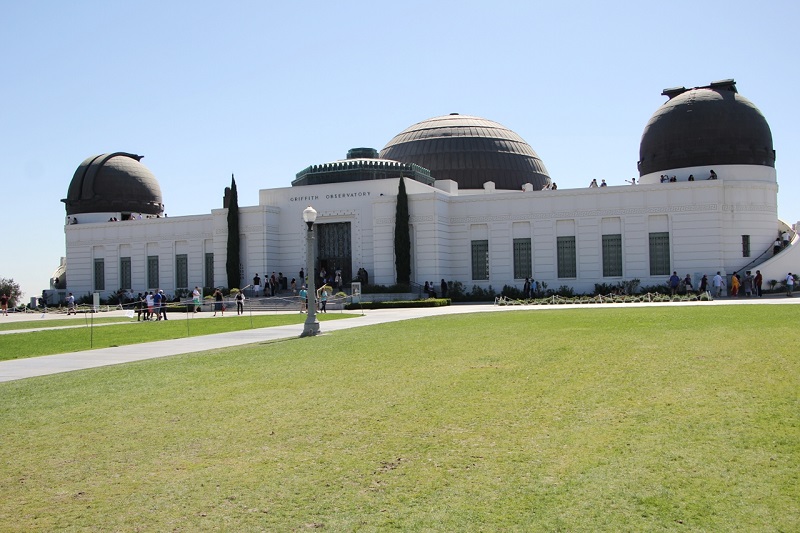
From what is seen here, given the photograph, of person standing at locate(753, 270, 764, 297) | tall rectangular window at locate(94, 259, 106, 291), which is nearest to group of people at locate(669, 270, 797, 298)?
person standing at locate(753, 270, 764, 297)

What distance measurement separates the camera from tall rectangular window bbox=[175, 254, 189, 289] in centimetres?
5303

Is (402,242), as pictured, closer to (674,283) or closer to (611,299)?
(611,299)

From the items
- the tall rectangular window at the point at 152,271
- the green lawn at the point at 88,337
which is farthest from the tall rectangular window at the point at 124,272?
the green lawn at the point at 88,337

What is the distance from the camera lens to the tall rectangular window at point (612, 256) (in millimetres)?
42719

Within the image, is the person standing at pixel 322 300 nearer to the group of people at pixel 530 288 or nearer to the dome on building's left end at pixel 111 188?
the group of people at pixel 530 288

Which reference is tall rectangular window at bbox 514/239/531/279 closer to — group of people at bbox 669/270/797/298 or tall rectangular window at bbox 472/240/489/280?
tall rectangular window at bbox 472/240/489/280

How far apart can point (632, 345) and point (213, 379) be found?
739cm

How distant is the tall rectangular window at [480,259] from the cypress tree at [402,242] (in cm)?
421

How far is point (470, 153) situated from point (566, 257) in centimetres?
1497

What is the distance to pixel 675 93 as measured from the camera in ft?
161

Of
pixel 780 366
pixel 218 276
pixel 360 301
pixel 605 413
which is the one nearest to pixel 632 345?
pixel 780 366

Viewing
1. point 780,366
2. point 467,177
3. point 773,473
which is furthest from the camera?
point 467,177

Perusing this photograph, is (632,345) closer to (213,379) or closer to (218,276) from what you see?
(213,379)

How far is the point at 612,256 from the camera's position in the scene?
42812 millimetres
